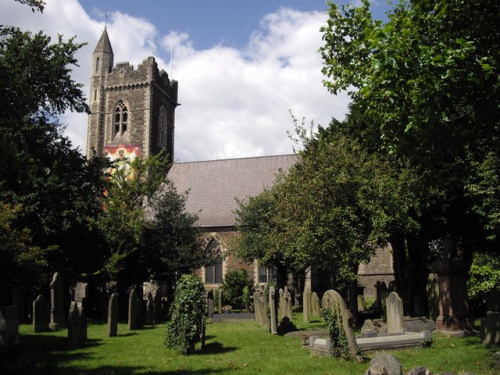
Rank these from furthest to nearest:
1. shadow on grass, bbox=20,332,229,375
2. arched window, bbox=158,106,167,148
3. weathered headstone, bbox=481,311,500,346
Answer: arched window, bbox=158,106,167,148 < weathered headstone, bbox=481,311,500,346 < shadow on grass, bbox=20,332,229,375

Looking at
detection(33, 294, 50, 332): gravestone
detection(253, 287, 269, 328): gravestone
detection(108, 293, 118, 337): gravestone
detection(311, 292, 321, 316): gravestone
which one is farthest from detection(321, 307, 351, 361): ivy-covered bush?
detection(311, 292, 321, 316): gravestone

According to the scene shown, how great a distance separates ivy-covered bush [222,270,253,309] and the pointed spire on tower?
93.6 feet

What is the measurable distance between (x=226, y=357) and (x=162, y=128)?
38.7m

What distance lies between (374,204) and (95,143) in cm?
3456

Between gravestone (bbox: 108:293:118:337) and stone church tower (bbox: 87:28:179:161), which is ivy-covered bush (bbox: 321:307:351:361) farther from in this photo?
stone church tower (bbox: 87:28:179:161)

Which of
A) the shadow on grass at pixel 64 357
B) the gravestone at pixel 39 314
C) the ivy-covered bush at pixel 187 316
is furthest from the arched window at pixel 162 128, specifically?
the ivy-covered bush at pixel 187 316

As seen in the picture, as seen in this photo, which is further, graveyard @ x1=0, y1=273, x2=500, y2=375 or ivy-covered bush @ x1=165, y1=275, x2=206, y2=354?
ivy-covered bush @ x1=165, y1=275, x2=206, y2=354

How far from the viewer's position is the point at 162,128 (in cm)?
4728

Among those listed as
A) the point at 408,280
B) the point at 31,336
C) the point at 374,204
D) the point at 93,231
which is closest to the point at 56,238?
the point at 93,231

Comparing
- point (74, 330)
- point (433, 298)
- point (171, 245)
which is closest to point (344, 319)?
point (74, 330)

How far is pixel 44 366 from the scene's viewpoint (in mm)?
9047

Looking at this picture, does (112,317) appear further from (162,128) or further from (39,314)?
(162,128)

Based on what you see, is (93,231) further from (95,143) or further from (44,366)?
(95,143)

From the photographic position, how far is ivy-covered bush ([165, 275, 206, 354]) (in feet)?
36.0
